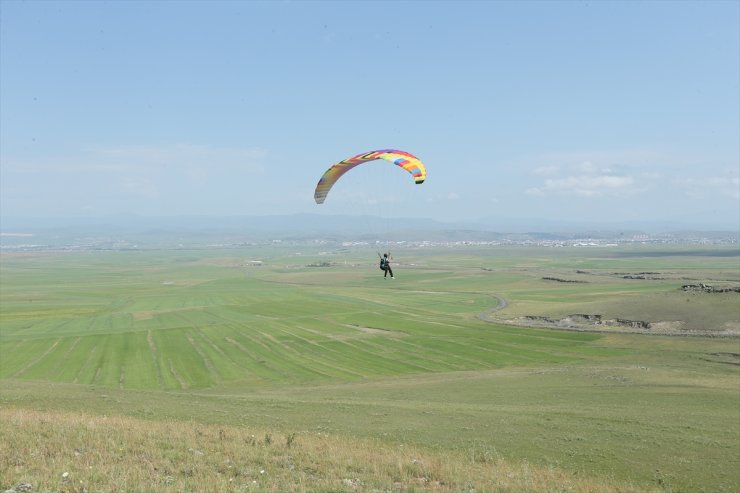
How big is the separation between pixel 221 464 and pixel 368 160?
2184cm

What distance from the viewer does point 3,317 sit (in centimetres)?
8006

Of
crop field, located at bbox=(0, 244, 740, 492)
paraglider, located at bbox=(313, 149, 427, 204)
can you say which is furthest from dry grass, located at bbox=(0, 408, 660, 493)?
paraglider, located at bbox=(313, 149, 427, 204)

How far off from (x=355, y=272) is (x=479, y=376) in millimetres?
135903

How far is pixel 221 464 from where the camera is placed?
1302 centimetres

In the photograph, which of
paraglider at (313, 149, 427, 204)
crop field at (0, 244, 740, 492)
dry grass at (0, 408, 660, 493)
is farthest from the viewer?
paraglider at (313, 149, 427, 204)

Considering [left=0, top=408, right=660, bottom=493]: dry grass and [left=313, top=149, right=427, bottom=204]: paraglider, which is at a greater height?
[left=313, top=149, right=427, bottom=204]: paraglider

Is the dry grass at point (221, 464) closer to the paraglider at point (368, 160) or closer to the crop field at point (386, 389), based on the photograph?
the crop field at point (386, 389)

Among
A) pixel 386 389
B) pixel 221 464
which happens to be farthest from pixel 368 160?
pixel 221 464

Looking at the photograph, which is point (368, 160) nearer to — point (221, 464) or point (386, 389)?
point (386, 389)

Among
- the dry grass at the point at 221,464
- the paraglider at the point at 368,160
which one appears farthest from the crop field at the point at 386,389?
the paraglider at the point at 368,160

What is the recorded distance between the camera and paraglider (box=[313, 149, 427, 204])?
97.0 ft

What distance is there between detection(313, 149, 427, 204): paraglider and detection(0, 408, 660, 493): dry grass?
54.4 ft

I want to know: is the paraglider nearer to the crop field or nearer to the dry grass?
the crop field

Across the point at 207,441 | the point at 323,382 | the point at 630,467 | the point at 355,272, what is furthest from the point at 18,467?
the point at 355,272
